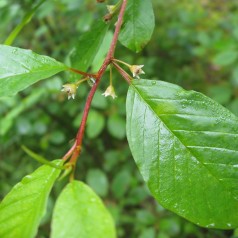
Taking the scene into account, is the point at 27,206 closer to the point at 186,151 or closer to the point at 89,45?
the point at 186,151

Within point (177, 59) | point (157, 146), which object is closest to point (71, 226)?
point (157, 146)

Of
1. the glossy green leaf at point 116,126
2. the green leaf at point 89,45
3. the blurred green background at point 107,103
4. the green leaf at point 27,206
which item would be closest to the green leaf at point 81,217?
the green leaf at point 27,206

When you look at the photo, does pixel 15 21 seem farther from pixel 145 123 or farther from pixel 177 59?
pixel 145 123

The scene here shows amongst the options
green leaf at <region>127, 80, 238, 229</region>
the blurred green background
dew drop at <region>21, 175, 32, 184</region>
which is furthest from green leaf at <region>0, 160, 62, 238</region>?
the blurred green background

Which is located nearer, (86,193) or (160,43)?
(86,193)

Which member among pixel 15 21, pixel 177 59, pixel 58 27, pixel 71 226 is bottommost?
pixel 177 59
